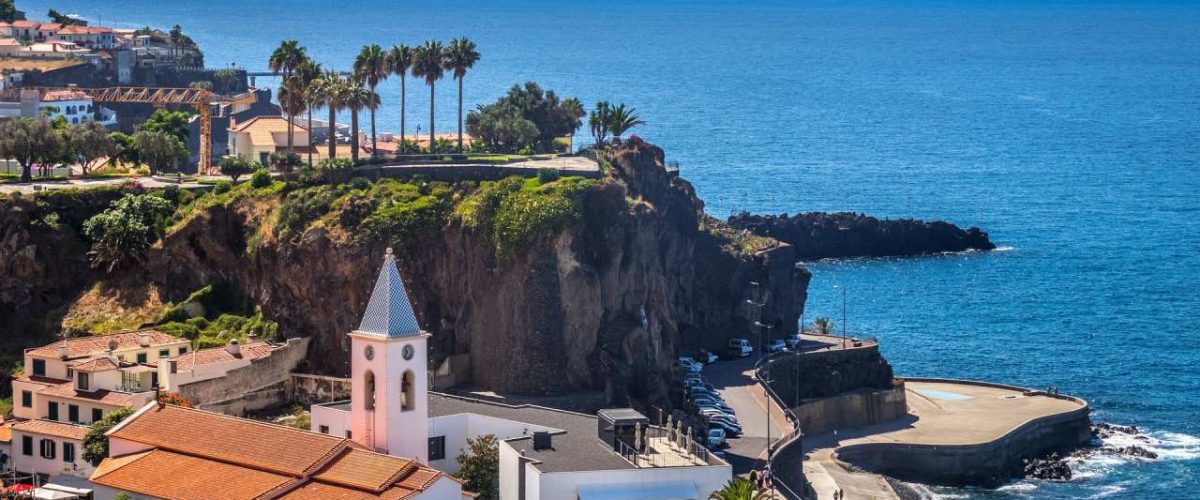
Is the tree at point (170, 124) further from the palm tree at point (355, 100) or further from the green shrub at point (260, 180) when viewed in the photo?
the green shrub at point (260, 180)

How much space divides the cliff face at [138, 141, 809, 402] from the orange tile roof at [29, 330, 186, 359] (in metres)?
7.93

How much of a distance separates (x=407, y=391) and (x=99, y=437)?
504 inches

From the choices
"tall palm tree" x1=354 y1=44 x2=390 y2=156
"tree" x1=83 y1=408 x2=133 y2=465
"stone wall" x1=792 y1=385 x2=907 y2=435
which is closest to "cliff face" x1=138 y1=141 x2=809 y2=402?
"stone wall" x1=792 y1=385 x2=907 y2=435

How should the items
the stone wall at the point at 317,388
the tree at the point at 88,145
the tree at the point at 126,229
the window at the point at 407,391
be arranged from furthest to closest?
the tree at the point at 88,145
the tree at the point at 126,229
the stone wall at the point at 317,388
the window at the point at 407,391

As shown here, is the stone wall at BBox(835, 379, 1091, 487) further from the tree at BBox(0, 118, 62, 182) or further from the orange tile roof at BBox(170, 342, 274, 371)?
the tree at BBox(0, 118, 62, 182)

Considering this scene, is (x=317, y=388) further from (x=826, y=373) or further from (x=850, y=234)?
(x=850, y=234)

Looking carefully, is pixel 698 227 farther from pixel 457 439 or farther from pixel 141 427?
pixel 141 427

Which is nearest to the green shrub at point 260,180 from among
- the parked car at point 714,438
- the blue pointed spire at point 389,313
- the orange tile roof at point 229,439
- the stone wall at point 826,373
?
the parked car at point 714,438

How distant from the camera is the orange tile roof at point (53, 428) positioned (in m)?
93.4

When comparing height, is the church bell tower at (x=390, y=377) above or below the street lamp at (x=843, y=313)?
above

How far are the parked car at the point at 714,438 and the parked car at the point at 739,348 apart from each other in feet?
67.5

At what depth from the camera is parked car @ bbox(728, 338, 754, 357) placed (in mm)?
133000

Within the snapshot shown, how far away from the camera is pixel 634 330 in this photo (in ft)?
374

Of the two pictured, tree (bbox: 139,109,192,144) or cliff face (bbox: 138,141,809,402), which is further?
tree (bbox: 139,109,192,144)
